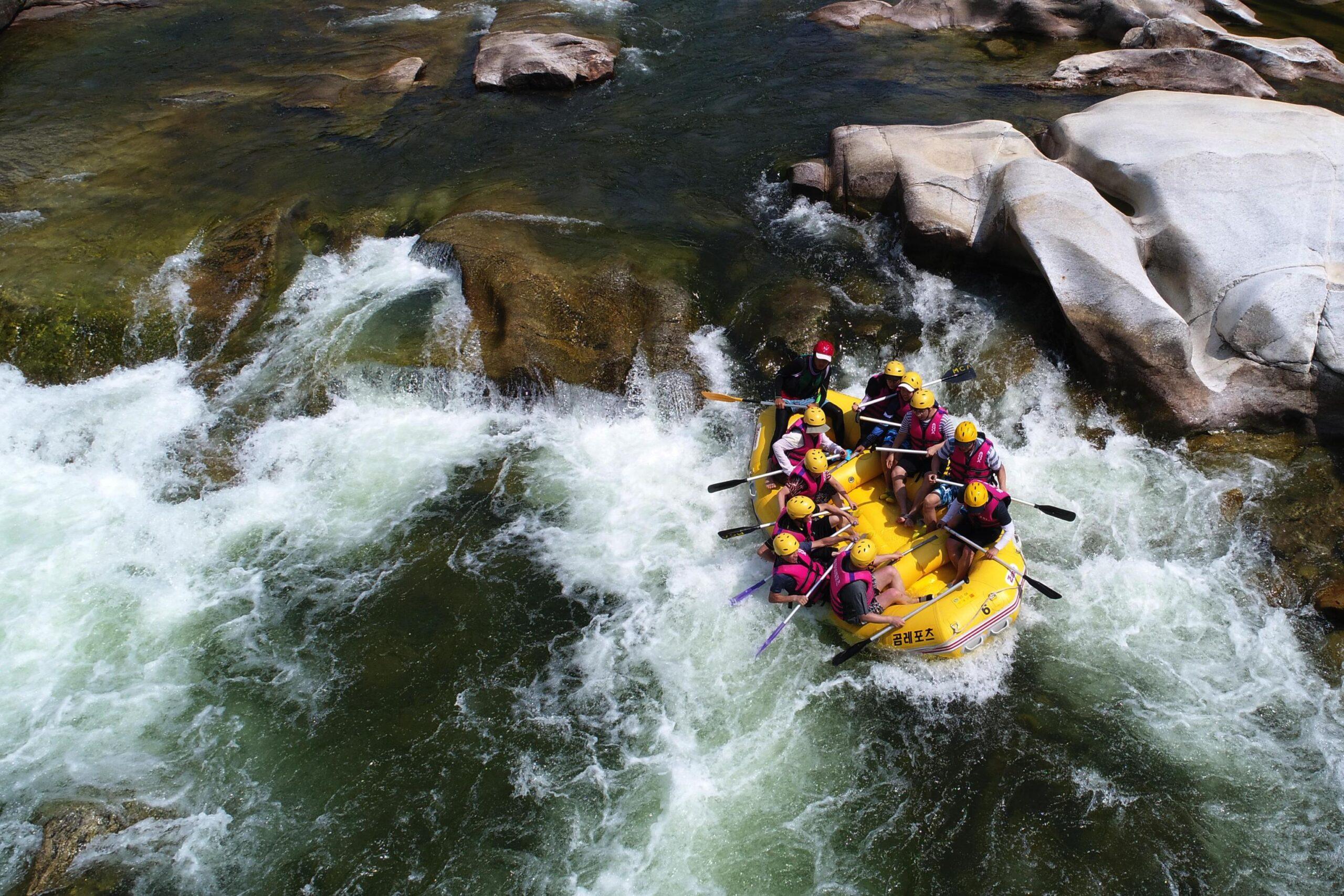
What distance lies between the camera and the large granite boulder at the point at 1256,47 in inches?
588

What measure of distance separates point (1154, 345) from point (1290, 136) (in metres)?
3.70

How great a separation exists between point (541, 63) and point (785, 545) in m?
11.8

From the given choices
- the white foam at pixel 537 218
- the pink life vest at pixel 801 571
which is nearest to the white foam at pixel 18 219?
the white foam at pixel 537 218

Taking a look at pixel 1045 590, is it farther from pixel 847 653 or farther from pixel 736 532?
pixel 736 532

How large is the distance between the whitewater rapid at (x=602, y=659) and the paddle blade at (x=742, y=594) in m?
0.10

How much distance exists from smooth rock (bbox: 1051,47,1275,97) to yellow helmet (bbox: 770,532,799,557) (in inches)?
477

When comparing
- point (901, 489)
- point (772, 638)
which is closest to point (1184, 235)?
point (901, 489)

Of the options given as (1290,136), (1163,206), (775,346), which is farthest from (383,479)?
(1290,136)

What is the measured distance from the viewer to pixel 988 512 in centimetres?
686

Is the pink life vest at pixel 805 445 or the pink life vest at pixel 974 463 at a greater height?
the pink life vest at pixel 974 463

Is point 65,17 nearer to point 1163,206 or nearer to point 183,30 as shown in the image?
point 183,30

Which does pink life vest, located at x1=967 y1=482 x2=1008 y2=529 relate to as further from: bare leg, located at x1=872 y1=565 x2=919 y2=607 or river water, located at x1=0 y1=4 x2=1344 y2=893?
river water, located at x1=0 y1=4 x2=1344 y2=893

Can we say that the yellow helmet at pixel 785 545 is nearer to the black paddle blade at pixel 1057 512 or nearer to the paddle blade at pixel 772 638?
the paddle blade at pixel 772 638

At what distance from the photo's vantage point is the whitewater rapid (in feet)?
19.9
